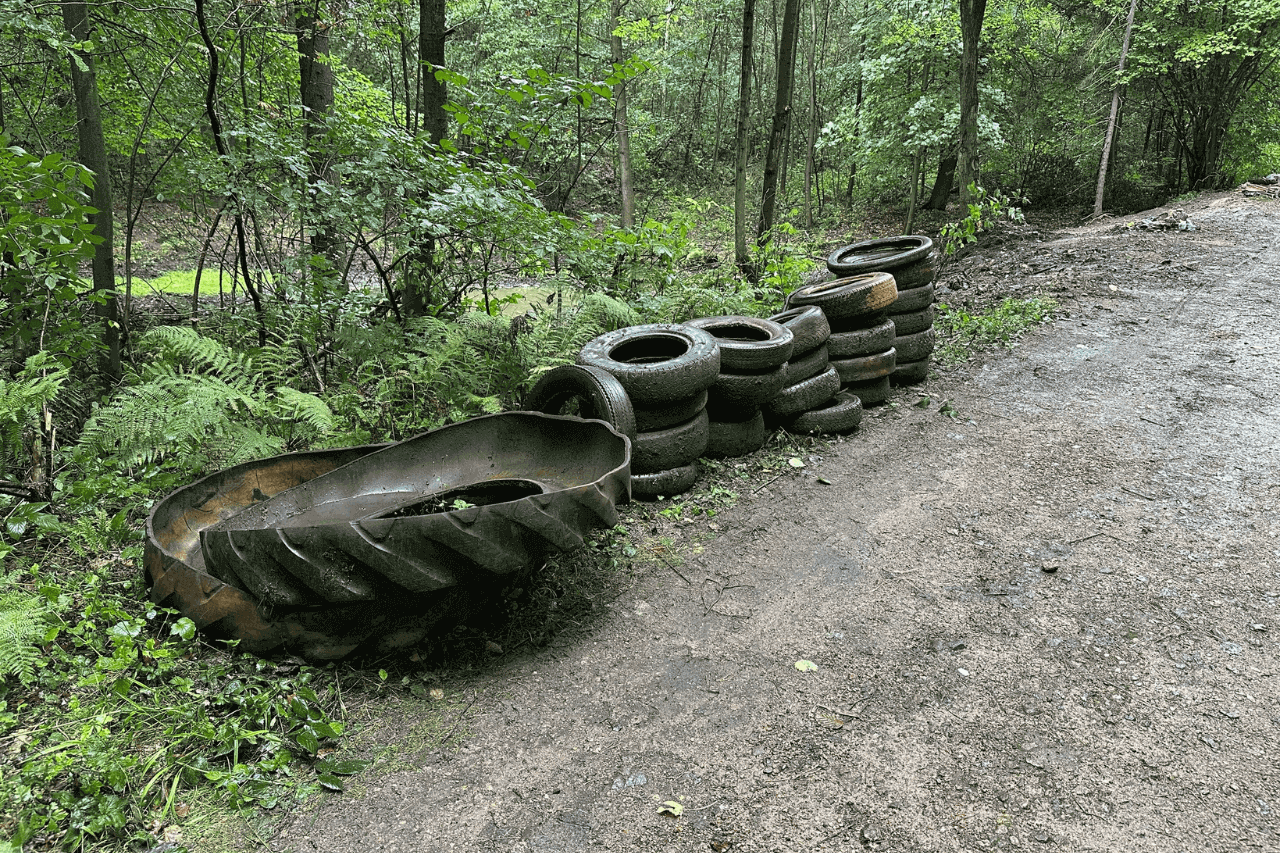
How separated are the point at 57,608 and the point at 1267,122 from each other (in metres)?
26.2

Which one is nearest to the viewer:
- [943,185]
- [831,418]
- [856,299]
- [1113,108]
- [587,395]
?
[587,395]

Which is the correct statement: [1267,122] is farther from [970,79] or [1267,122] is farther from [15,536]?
[15,536]

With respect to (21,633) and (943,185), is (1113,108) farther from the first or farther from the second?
(21,633)

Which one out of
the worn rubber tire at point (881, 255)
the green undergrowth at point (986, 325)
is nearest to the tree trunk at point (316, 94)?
the worn rubber tire at point (881, 255)

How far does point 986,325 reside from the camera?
7.20 metres

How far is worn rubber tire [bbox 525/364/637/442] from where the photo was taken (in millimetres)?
3779

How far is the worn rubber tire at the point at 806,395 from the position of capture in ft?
15.9

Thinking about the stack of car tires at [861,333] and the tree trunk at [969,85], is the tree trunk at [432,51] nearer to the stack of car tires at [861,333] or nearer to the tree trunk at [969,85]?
the stack of car tires at [861,333]

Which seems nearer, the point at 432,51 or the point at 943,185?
the point at 432,51

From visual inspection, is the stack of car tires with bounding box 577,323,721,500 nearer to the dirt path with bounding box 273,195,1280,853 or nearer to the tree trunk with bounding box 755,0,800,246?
the dirt path with bounding box 273,195,1280,853

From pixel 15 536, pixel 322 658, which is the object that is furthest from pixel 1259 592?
pixel 15 536

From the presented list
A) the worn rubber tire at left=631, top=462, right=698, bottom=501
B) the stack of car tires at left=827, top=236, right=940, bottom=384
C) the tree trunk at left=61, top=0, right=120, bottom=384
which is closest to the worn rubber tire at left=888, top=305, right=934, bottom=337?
the stack of car tires at left=827, top=236, right=940, bottom=384

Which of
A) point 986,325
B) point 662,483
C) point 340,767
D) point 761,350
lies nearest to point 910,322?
point 986,325

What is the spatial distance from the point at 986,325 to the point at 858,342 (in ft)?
8.92
